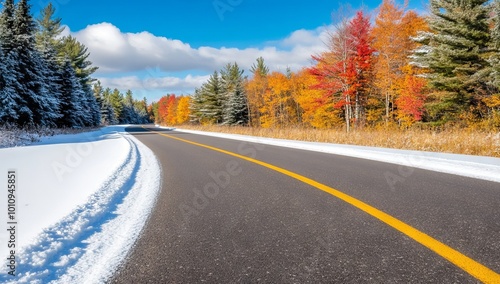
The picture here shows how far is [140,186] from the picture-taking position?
5.01m

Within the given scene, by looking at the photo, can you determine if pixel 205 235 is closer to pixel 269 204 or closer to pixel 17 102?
pixel 269 204

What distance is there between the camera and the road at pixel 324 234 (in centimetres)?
193

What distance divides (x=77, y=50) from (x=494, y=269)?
172 feet

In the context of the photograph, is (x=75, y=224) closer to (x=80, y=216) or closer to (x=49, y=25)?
(x=80, y=216)

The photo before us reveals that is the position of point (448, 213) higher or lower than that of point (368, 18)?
lower

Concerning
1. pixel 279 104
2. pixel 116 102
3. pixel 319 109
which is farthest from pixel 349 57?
pixel 116 102

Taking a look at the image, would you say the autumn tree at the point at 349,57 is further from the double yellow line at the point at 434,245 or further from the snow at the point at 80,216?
the double yellow line at the point at 434,245

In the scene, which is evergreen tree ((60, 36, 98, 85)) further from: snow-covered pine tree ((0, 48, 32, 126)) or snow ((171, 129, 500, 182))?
snow ((171, 129, 500, 182))

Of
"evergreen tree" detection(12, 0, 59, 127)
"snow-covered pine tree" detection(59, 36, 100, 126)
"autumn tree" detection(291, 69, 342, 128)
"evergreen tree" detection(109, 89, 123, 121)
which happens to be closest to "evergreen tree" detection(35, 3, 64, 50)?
"snow-covered pine tree" detection(59, 36, 100, 126)

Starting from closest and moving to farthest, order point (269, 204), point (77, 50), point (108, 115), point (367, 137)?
point (269, 204)
point (367, 137)
point (77, 50)
point (108, 115)

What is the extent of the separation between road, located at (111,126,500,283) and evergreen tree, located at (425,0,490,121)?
58.6 feet

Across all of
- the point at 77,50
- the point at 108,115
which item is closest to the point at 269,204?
the point at 77,50

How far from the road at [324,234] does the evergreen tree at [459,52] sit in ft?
58.6

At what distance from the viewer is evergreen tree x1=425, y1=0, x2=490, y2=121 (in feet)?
58.4
